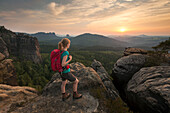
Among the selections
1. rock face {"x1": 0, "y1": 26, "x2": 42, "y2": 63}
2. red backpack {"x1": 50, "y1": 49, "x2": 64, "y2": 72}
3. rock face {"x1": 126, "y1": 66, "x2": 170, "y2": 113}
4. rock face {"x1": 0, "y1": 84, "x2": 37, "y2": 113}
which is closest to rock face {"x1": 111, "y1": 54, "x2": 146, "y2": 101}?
rock face {"x1": 126, "y1": 66, "x2": 170, "y2": 113}

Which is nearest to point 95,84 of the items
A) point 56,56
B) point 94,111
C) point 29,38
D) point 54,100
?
point 94,111

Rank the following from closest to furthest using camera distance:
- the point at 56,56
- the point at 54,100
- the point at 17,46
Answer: the point at 56,56
the point at 54,100
the point at 17,46

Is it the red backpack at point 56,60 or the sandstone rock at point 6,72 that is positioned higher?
the red backpack at point 56,60

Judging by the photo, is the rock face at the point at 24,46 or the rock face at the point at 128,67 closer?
the rock face at the point at 128,67

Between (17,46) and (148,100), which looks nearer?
(148,100)

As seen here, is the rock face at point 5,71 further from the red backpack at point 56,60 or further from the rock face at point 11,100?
the red backpack at point 56,60

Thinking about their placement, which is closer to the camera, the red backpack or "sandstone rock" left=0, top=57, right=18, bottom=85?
the red backpack

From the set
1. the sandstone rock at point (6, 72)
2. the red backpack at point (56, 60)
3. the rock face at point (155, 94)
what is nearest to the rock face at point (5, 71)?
the sandstone rock at point (6, 72)

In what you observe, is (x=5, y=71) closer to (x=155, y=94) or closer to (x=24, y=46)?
(x=155, y=94)

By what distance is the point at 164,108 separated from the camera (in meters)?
6.50

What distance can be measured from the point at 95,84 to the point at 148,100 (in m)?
5.39

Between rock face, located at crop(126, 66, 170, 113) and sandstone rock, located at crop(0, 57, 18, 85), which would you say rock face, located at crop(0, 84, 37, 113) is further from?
rock face, located at crop(126, 66, 170, 113)

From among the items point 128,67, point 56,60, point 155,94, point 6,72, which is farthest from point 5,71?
point 128,67

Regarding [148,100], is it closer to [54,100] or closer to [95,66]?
[54,100]
